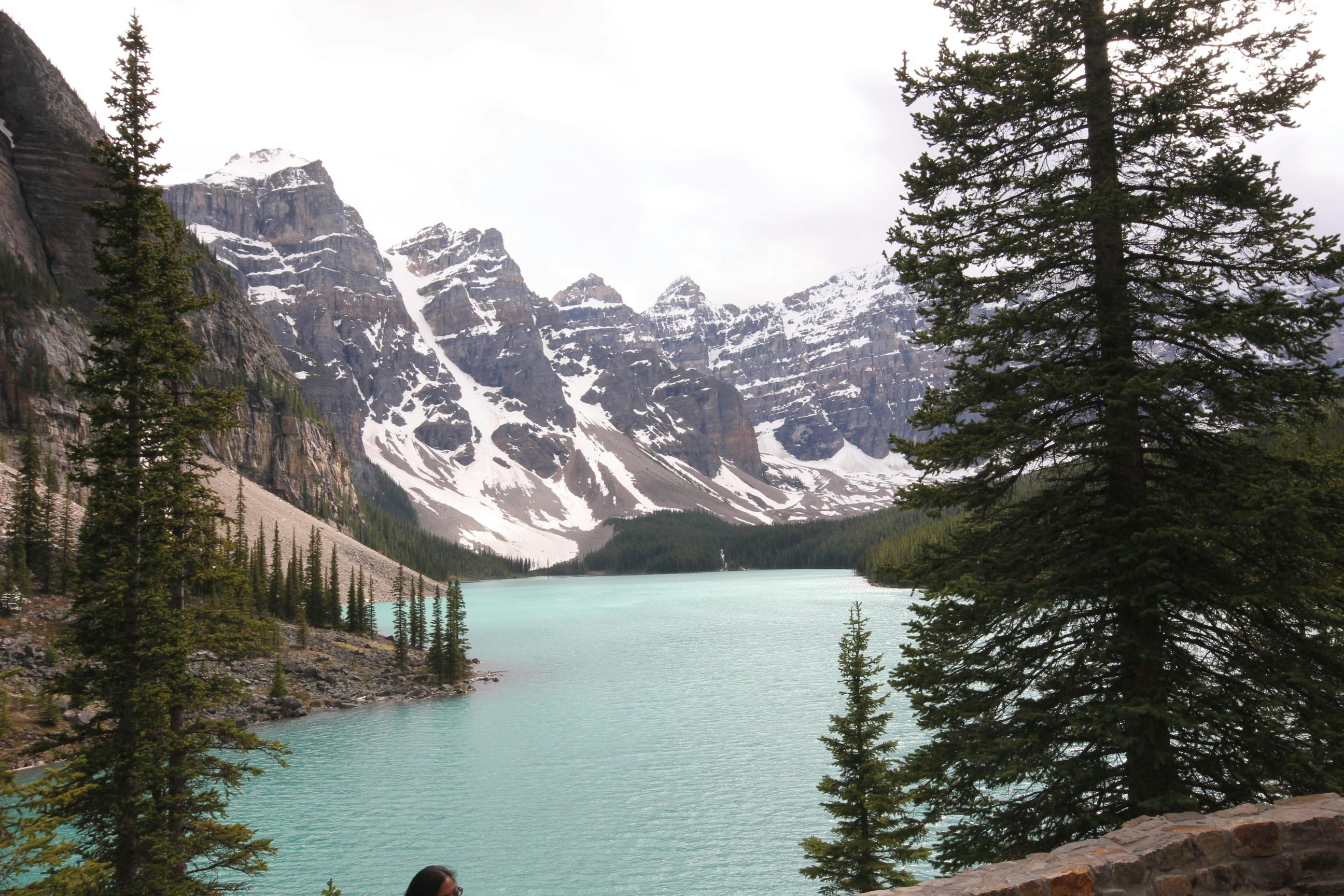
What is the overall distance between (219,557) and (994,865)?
14073 mm

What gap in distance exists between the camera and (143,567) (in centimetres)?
1418

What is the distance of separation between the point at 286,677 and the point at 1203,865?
178 ft

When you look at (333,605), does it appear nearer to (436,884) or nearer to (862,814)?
(862,814)

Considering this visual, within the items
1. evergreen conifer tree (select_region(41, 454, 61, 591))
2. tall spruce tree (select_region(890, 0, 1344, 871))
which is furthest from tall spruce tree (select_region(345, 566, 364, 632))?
tall spruce tree (select_region(890, 0, 1344, 871))

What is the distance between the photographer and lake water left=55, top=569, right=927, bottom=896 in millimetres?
24375

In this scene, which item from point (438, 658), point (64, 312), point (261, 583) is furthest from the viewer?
point (64, 312)

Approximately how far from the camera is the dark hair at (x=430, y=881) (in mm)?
5141

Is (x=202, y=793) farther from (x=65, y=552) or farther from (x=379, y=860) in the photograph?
(x=65, y=552)

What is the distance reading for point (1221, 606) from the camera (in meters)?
8.84

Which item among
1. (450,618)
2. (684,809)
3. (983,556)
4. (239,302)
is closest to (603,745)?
(684,809)

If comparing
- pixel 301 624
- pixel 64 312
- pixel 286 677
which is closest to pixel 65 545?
pixel 286 677

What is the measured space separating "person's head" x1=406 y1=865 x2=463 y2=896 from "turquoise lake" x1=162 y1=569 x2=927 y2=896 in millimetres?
19276

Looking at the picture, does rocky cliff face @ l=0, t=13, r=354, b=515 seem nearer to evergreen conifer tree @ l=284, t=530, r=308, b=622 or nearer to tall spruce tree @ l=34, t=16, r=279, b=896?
evergreen conifer tree @ l=284, t=530, r=308, b=622

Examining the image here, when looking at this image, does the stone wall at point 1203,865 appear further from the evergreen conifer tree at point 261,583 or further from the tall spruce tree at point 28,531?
the evergreen conifer tree at point 261,583
